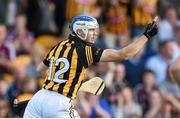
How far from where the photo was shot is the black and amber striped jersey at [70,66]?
8.55 m

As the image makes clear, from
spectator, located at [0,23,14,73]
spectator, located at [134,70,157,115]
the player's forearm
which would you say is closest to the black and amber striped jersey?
the player's forearm

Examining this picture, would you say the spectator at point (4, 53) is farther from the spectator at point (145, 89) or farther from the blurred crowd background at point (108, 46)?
the spectator at point (145, 89)

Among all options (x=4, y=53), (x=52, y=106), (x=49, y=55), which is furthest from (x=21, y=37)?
(x=52, y=106)

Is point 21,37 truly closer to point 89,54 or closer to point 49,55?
point 49,55

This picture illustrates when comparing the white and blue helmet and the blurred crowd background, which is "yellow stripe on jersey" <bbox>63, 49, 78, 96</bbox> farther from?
the blurred crowd background

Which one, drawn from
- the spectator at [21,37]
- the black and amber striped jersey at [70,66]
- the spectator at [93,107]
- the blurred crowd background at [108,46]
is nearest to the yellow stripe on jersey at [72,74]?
the black and amber striped jersey at [70,66]

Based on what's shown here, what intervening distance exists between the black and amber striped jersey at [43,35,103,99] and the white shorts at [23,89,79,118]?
0.22ft

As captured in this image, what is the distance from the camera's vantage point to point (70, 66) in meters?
8.59

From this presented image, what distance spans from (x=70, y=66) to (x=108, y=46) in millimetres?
5551

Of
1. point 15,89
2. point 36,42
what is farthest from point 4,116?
point 36,42

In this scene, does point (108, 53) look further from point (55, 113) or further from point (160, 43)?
point (160, 43)

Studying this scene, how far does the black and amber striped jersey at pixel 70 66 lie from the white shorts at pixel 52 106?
67 mm

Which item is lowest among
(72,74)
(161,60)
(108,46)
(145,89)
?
(145,89)

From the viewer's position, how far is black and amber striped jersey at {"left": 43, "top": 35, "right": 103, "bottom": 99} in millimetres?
8547
